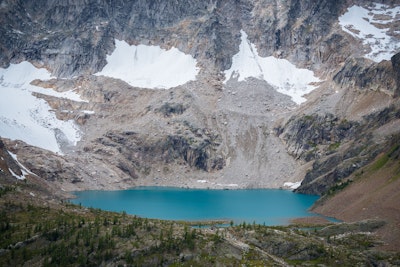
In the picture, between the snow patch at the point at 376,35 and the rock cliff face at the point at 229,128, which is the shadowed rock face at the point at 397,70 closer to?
the rock cliff face at the point at 229,128

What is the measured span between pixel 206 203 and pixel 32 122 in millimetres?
78899

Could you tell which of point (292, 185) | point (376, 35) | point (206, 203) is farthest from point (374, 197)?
point (376, 35)

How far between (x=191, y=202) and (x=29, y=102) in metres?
91.9

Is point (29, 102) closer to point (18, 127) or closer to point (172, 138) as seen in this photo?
point (18, 127)

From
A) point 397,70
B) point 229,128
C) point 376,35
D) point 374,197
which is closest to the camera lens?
point 374,197

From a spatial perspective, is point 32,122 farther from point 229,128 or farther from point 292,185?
point 292,185

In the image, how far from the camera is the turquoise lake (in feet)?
318

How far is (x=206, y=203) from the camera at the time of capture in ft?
384

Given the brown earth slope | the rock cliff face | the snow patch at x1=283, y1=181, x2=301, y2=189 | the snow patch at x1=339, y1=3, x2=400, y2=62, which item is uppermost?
the snow patch at x1=339, y1=3, x2=400, y2=62

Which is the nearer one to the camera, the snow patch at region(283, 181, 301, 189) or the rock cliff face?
the rock cliff face

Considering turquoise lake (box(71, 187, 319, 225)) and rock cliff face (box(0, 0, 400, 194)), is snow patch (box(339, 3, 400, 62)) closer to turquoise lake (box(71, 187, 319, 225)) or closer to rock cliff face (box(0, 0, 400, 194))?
rock cliff face (box(0, 0, 400, 194))

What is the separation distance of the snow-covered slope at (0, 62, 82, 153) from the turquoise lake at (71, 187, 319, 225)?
34504mm

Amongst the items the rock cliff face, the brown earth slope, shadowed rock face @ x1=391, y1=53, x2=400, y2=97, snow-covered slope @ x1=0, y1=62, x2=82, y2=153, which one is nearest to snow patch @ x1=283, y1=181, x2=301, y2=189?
the rock cliff face

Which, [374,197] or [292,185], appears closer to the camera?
[374,197]
